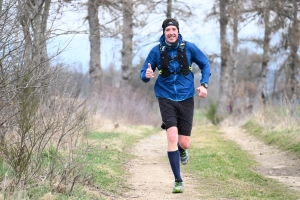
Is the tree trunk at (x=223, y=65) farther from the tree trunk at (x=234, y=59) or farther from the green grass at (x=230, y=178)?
the green grass at (x=230, y=178)

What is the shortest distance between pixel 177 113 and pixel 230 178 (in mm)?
1571

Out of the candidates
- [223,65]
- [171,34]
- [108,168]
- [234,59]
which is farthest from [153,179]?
[234,59]

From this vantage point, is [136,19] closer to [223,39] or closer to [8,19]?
[223,39]

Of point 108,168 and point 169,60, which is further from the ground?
point 169,60

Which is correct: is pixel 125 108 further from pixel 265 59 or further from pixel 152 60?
pixel 152 60

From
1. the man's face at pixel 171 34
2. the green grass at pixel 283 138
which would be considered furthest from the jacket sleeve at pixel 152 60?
the green grass at pixel 283 138

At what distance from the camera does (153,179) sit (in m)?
7.96

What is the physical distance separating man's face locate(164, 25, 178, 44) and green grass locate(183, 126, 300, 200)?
6.39 ft

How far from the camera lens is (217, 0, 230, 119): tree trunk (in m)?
29.7

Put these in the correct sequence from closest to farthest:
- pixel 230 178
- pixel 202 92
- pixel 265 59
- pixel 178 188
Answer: pixel 178 188 → pixel 202 92 → pixel 230 178 → pixel 265 59

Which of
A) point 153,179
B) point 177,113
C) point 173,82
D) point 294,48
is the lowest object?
point 153,179

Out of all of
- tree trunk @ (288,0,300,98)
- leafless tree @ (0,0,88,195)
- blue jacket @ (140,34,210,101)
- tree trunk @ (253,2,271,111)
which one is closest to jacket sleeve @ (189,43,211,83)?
blue jacket @ (140,34,210,101)

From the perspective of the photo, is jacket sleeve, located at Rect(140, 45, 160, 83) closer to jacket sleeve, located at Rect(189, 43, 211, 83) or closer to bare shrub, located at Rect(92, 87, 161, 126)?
jacket sleeve, located at Rect(189, 43, 211, 83)

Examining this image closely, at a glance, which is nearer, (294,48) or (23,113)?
(23,113)
